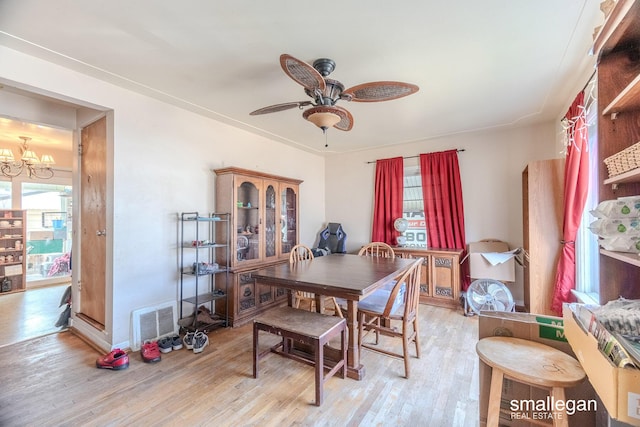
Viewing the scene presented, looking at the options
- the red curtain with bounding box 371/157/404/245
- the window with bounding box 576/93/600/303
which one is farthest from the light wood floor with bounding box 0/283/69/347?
the window with bounding box 576/93/600/303

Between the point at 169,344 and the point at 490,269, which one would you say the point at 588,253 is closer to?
the point at 490,269

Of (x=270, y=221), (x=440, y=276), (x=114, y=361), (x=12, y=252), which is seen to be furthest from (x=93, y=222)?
(x=440, y=276)

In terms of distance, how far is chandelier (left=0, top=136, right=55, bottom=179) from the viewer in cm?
375

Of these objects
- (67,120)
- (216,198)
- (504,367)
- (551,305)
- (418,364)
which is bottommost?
(418,364)

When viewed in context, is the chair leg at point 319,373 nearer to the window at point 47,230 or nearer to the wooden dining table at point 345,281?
the wooden dining table at point 345,281

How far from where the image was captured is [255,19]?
1.71 metres

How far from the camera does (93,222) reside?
287 cm

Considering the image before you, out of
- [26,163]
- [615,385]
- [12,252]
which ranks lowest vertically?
[12,252]

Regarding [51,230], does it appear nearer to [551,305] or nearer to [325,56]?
[325,56]

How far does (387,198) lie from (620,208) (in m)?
3.60

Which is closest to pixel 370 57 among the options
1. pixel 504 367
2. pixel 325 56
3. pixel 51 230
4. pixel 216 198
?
pixel 325 56

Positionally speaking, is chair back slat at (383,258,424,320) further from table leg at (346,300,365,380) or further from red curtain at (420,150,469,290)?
red curtain at (420,150,469,290)

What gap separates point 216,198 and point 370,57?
2.36m

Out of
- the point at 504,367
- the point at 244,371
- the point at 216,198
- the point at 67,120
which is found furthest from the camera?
the point at 216,198
